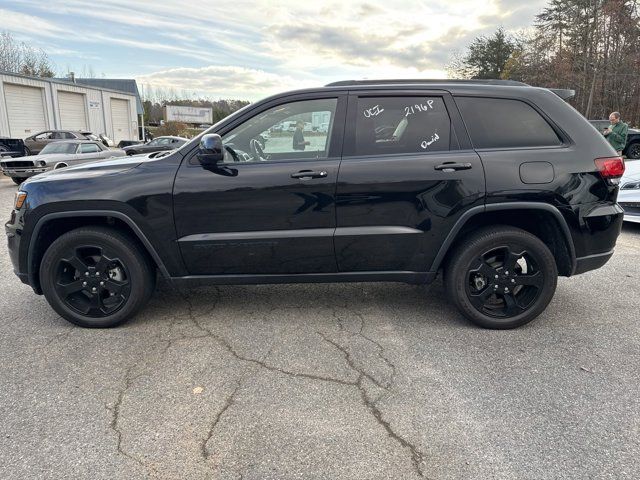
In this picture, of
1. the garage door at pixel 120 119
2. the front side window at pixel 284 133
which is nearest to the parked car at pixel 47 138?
the garage door at pixel 120 119

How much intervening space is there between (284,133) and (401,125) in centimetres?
91

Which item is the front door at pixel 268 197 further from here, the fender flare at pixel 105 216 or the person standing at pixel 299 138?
the fender flare at pixel 105 216

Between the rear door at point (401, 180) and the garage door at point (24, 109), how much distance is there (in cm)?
3196

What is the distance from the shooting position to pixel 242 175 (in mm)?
3426

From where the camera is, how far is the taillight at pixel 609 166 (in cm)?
349

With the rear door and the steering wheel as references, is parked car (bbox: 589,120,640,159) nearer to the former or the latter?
the rear door

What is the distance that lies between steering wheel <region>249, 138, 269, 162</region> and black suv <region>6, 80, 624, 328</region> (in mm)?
11

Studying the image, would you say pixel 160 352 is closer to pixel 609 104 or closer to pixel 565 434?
pixel 565 434

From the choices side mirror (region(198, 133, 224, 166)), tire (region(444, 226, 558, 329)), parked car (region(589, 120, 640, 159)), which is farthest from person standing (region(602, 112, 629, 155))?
side mirror (region(198, 133, 224, 166))

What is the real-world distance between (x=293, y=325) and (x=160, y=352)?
1028 mm

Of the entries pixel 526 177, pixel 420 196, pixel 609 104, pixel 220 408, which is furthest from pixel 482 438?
pixel 609 104

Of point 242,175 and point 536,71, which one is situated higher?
point 536,71

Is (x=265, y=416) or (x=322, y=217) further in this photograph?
(x=322, y=217)

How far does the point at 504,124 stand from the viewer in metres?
3.56
